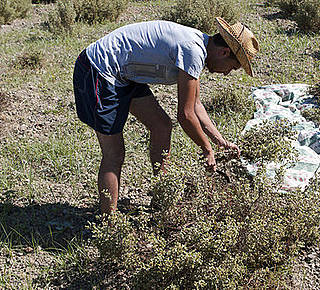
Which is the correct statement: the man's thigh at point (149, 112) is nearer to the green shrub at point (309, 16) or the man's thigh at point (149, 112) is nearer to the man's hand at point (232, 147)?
the man's hand at point (232, 147)

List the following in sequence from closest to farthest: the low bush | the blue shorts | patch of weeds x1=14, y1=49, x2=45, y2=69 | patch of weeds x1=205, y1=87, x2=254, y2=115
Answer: the blue shorts
patch of weeds x1=205, y1=87, x2=254, y2=115
patch of weeds x1=14, y1=49, x2=45, y2=69
the low bush

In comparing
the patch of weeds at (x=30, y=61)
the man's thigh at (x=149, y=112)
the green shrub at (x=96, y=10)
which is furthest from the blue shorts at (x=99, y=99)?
the green shrub at (x=96, y=10)

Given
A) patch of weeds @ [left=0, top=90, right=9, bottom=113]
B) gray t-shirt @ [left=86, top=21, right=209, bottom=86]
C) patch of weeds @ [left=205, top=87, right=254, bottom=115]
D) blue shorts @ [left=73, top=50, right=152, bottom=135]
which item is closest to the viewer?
gray t-shirt @ [left=86, top=21, right=209, bottom=86]

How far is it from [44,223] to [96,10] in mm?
5304

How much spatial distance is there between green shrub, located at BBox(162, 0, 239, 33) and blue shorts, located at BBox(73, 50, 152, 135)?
448 centimetres

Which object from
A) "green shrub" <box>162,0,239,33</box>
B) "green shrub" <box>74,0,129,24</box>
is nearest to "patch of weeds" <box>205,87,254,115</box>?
"green shrub" <box>162,0,239,33</box>

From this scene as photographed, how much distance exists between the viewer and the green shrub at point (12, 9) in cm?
758

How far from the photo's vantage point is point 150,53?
2340mm

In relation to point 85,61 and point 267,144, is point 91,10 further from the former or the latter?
point 267,144

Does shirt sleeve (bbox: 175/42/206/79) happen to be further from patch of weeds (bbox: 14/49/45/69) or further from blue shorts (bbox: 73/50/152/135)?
patch of weeds (bbox: 14/49/45/69)

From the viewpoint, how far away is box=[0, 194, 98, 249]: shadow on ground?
277cm

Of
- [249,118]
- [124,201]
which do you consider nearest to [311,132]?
[249,118]

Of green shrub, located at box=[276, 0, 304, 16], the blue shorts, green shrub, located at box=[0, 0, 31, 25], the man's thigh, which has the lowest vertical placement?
green shrub, located at box=[0, 0, 31, 25]

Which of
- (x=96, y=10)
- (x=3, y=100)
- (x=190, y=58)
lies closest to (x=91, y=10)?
(x=96, y=10)
